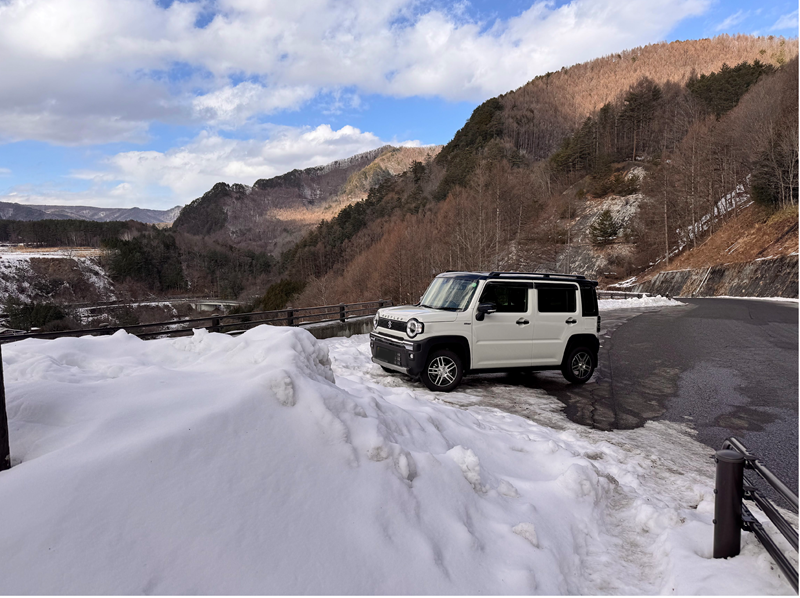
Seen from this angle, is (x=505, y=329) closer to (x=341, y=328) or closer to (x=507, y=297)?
(x=507, y=297)

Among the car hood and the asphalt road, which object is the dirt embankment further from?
the car hood

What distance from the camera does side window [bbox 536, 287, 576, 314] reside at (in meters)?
8.82

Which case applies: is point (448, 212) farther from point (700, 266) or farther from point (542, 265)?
point (700, 266)

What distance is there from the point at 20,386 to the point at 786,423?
8962mm

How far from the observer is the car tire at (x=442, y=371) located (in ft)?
26.9

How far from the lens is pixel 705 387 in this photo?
8719 millimetres

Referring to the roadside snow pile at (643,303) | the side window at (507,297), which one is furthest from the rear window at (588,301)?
the roadside snow pile at (643,303)

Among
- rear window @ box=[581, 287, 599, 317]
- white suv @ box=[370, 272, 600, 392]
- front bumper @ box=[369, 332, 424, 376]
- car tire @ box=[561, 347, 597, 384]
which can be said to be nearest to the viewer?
front bumper @ box=[369, 332, 424, 376]

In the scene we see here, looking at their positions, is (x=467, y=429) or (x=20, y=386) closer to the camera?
(x=20, y=386)

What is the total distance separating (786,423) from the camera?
6.62m

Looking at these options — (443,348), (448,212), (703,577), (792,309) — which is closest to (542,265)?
(448,212)

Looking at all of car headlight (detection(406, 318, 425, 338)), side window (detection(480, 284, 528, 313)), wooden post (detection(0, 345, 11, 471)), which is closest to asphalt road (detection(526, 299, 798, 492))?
side window (detection(480, 284, 528, 313))

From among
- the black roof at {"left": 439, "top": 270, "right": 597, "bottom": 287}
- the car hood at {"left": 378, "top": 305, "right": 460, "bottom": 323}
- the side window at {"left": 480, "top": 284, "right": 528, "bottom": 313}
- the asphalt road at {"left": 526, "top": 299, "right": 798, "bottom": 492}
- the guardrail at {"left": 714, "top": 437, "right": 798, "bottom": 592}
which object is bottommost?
the asphalt road at {"left": 526, "top": 299, "right": 798, "bottom": 492}

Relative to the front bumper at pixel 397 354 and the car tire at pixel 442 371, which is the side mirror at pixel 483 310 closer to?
the car tire at pixel 442 371
